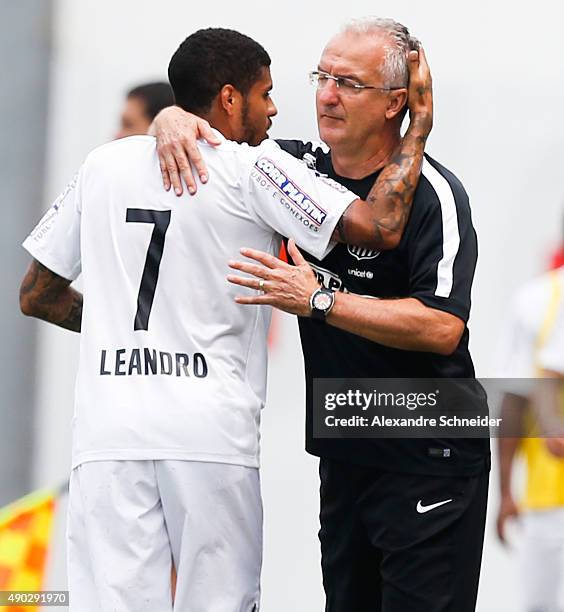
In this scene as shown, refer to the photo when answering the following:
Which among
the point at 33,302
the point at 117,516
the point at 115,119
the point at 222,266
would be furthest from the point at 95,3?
the point at 117,516

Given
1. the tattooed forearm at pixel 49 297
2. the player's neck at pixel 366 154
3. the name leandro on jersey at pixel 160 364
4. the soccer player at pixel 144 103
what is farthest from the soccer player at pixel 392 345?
the soccer player at pixel 144 103

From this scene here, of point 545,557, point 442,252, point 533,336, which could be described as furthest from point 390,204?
point 545,557

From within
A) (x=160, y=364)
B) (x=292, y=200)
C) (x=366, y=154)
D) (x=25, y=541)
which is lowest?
(x=25, y=541)

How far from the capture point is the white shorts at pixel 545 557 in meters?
3.47

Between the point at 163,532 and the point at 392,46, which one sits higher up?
the point at 392,46

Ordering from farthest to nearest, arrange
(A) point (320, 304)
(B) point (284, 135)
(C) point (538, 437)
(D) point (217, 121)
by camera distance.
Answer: (B) point (284, 135)
(C) point (538, 437)
(D) point (217, 121)
(A) point (320, 304)

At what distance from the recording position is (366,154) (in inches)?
117

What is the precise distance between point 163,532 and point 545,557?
133 centimetres

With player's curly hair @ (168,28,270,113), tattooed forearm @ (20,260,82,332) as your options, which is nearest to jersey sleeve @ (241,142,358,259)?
player's curly hair @ (168,28,270,113)

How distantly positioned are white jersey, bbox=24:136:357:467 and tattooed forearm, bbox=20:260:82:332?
306mm

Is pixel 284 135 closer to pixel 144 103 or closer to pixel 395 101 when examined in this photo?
pixel 144 103

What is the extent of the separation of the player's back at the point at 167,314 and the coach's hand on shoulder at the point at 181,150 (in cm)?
3

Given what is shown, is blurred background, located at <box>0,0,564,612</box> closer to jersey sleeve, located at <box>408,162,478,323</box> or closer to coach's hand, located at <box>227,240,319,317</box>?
jersey sleeve, located at <box>408,162,478,323</box>

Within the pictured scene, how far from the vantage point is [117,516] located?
2.78 meters
